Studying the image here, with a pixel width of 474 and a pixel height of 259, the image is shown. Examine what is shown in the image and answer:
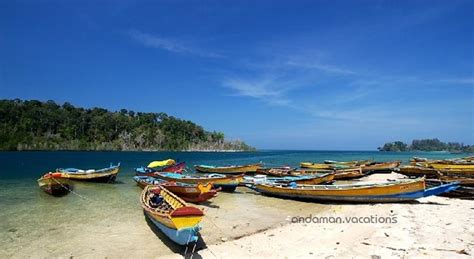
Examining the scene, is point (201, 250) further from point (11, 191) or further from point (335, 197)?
point (11, 191)

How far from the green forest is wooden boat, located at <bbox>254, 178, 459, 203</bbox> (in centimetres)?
13042

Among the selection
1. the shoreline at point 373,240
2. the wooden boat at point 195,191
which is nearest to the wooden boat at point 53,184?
the wooden boat at point 195,191

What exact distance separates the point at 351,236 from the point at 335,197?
272 inches

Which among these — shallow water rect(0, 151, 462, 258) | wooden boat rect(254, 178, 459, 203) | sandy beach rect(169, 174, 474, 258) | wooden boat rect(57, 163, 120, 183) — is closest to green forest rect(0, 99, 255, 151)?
wooden boat rect(57, 163, 120, 183)

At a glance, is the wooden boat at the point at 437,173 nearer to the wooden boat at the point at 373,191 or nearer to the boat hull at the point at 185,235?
the wooden boat at the point at 373,191

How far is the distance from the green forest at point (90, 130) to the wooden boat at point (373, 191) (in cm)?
13042

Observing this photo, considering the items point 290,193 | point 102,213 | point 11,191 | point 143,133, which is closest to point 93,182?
point 11,191

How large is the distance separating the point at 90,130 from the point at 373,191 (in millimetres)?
147440

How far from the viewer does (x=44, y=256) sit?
416 inches

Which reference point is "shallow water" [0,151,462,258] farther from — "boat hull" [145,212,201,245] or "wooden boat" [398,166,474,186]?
"wooden boat" [398,166,474,186]

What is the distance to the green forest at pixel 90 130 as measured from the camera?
127000mm

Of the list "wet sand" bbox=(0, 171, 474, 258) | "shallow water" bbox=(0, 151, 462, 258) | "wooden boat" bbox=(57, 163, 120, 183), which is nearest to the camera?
"wet sand" bbox=(0, 171, 474, 258)

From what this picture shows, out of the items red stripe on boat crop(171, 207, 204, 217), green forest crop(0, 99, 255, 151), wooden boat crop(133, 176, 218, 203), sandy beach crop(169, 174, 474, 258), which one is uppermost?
green forest crop(0, 99, 255, 151)

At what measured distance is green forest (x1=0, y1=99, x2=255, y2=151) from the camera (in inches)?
5000
